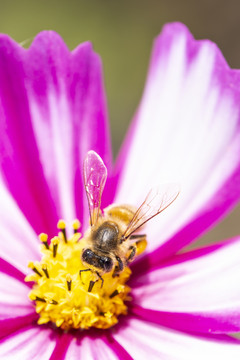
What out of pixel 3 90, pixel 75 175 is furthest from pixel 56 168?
pixel 3 90

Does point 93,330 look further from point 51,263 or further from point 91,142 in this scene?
point 91,142

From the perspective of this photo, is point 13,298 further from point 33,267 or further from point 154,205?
point 154,205

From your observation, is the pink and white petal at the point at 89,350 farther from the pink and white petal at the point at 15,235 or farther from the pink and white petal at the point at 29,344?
the pink and white petal at the point at 15,235

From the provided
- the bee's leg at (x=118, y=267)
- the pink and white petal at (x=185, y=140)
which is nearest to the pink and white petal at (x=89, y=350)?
the bee's leg at (x=118, y=267)

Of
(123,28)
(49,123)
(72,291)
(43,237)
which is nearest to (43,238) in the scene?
(43,237)

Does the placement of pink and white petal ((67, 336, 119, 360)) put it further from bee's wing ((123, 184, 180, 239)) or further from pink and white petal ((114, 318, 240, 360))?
bee's wing ((123, 184, 180, 239))
